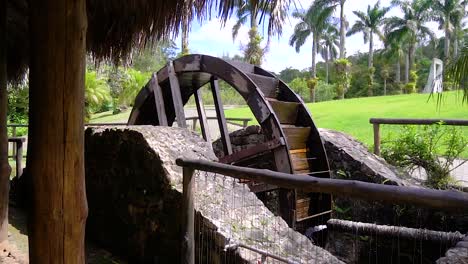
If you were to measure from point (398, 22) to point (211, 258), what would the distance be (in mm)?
35210

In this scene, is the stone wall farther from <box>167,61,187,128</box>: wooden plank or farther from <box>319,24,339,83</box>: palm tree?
<box>319,24,339,83</box>: palm tree

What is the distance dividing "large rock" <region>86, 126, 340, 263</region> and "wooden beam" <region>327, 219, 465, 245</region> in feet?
4.32

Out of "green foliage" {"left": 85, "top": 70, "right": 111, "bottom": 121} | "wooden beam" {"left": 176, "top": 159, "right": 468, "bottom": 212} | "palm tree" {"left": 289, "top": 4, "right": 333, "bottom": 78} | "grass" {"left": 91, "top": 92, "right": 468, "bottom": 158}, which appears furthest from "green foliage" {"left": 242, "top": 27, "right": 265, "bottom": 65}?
"wooden beam" {"left": 176, "top": 159, "right": 468, "bottom": 212}

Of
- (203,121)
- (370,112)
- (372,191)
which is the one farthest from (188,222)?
(370,112)

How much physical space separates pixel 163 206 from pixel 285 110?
2.83m

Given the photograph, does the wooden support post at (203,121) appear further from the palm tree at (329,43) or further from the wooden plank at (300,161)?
the palm tree at (329,43)

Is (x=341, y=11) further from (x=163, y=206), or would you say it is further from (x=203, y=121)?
(x=163, y=206)

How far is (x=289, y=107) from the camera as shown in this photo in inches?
227

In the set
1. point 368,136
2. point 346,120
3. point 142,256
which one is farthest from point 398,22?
point 142,256

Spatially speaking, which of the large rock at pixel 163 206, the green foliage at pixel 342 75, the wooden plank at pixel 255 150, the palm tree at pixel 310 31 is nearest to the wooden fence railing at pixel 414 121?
the wooden plank at pixel 255 150

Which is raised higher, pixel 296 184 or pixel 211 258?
pixel 296 184

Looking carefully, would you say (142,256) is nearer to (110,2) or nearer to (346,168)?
(110,2)

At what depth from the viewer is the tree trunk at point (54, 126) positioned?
1.77m

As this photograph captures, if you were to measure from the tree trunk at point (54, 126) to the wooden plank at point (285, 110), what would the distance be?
150 inches
